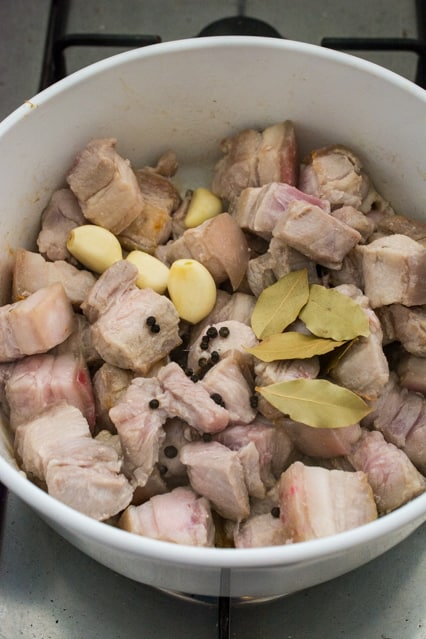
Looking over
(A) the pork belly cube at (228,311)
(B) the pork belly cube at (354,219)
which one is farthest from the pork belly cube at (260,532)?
(B) the pork belly cube at (354,219)

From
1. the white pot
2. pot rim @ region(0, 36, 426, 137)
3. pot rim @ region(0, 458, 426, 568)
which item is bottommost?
pot rim @ region(0, 458, 426, 568)

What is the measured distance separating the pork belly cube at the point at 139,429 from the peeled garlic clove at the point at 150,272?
0.80 ft

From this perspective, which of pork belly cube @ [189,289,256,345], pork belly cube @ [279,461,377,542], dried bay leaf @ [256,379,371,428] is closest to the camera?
pork belly cube @ [279,461,377,542]

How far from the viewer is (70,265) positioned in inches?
59.2

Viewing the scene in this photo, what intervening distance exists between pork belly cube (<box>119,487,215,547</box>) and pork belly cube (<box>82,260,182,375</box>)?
9.5 inches

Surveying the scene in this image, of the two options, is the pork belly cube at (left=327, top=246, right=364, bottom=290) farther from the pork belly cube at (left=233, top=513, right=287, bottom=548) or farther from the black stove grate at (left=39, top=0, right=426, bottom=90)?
the black stove grate at (left=39, top=0, right=426, bottom=90)

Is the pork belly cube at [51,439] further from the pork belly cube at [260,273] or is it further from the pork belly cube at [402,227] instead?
the pork belly cube at [402,227]

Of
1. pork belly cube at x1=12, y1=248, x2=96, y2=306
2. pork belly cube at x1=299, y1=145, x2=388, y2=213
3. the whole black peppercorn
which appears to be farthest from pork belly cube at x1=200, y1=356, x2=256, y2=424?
pork belly cube at x1=299, y1=145, x2=388, y2=213

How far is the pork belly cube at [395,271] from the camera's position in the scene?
135cm

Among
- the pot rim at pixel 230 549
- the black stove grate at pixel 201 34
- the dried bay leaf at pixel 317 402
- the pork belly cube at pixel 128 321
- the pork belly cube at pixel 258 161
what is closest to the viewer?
the pot rim at pixel 230 549

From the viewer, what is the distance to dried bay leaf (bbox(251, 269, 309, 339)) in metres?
1.38

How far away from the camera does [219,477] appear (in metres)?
1.21

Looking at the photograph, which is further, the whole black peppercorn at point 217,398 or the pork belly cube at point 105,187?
the pork belly cube at point 105,187

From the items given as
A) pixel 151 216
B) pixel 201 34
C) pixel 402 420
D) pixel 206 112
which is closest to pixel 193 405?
pixel 402 420
